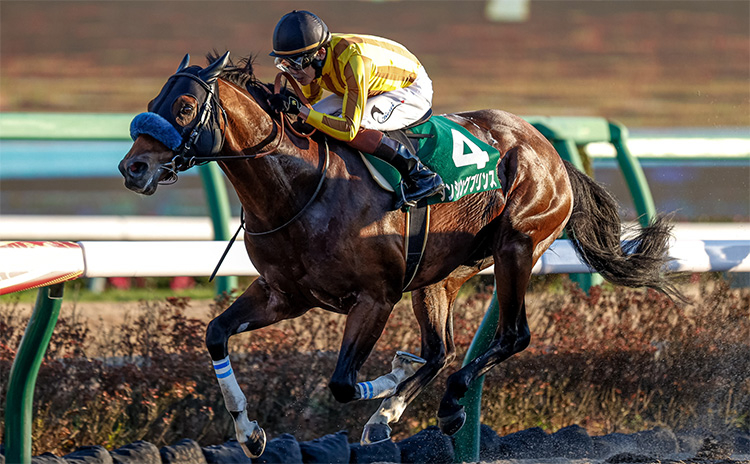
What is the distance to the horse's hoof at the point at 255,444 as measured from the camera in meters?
3.25

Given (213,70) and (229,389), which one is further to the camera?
(229,389)

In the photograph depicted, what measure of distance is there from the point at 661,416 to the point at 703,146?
2517mm

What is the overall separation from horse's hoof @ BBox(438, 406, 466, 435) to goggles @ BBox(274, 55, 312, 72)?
1282 mm

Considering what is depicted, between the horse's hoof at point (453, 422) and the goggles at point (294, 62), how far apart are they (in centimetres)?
128

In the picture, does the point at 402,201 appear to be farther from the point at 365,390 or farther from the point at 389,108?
the point at 365,390

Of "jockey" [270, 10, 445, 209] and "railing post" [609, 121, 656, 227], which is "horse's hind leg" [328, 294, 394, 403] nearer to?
"jockey" [270, 10, 445, 209]

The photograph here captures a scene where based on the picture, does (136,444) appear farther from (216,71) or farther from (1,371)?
(216,71)

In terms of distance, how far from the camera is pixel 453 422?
3.52 meters

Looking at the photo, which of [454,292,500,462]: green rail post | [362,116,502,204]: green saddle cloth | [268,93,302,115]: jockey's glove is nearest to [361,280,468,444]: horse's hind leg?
[454,292,500,462]: green rail post

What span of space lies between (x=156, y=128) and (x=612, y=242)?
206 centimetres

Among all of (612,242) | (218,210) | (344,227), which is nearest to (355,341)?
(344,227)

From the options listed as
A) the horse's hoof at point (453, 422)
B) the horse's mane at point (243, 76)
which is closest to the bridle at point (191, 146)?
the horse's mane at point (243, 76)

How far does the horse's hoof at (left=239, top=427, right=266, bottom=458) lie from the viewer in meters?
3.25

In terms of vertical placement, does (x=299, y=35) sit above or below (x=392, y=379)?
above
